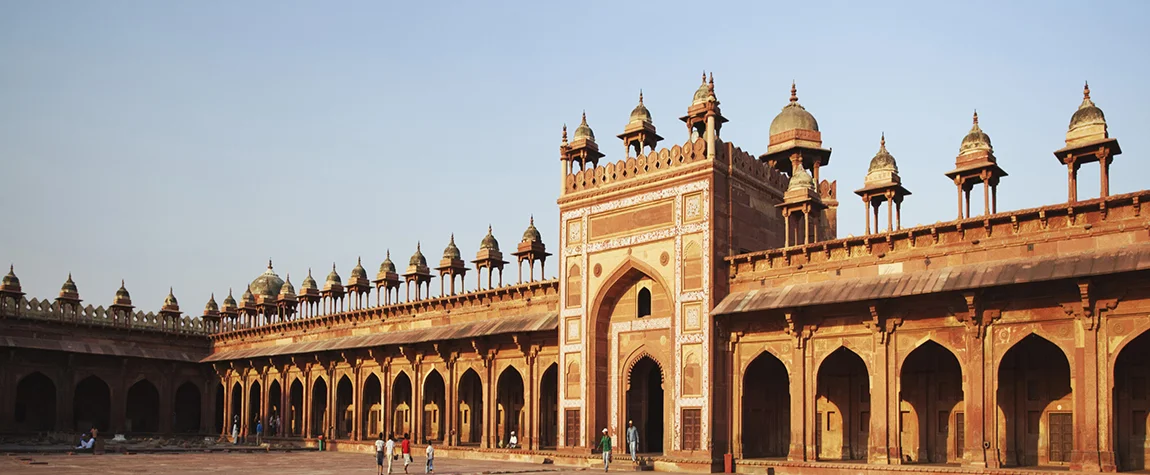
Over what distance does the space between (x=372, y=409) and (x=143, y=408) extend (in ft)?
47.8

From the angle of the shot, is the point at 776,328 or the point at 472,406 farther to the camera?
the point at 472,406

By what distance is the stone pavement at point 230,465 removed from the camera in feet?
82.3

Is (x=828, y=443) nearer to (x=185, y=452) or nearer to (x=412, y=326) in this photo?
(x=412, y=326)

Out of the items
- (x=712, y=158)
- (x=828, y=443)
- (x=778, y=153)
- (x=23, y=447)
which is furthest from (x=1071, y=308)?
(x=23, y=447)

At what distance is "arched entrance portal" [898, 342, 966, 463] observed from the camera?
24359 mm

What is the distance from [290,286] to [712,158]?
3229 cm

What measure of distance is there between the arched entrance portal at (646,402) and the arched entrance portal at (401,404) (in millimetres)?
12631

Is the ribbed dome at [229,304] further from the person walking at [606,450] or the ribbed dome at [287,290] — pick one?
the person walking at [606,450]

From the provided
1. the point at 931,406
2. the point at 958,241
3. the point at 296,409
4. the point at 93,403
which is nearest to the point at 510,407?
the point at 296,409

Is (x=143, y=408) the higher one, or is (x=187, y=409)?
(x=143, y=408)

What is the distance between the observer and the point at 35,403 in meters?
46.8

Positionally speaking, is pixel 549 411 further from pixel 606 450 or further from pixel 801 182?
pixel 801 182

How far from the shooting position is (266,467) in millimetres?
27125

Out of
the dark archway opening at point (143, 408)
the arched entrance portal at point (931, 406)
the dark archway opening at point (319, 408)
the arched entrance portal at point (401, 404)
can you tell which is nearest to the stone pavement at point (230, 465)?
the arched entrance portal at point (401, 404)
